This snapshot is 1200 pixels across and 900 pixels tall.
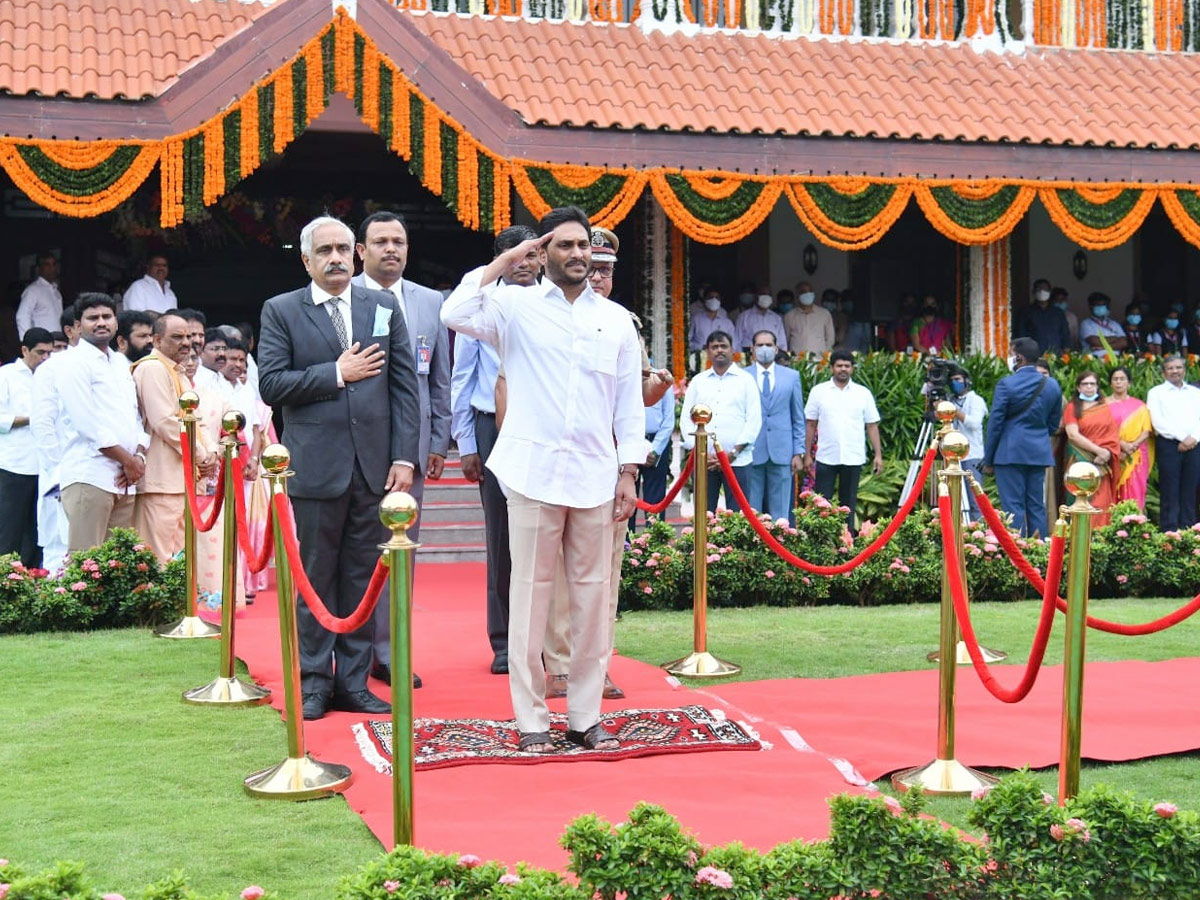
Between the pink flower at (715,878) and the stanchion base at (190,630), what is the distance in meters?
4.89

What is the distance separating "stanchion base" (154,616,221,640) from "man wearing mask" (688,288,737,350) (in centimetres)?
832

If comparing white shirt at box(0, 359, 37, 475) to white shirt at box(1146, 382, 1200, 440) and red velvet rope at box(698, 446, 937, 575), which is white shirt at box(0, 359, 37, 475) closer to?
red velvet rope at box(698, 446, 937, 575)

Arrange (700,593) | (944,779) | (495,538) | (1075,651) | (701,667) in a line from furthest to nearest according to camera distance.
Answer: (700,593)
(701,667)
(495,538)
(944,779)
(1075,651)

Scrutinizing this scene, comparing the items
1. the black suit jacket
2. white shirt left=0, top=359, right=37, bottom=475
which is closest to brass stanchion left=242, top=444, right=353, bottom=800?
the black suit jacket

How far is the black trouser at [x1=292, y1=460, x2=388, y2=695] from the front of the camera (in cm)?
591

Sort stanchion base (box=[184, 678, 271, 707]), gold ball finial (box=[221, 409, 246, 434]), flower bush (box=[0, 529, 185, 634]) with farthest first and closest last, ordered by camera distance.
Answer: flower bush (box=[0, 529, 185, 634]), gold ball finial (box=[221, 409, 246, 434]), stanchion base (box=[184, 678, 271, 707])

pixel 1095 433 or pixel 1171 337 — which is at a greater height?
pixel 1171 337

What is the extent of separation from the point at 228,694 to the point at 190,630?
1.69m

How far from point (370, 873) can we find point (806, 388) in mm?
10665

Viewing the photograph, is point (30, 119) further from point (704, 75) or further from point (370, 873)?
point (370, 873)

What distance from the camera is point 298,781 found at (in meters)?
4.91

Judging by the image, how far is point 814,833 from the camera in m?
4.42

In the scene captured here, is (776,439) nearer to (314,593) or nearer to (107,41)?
(107,41)

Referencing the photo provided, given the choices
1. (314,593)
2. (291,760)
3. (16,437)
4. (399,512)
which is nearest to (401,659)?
(399,512)
